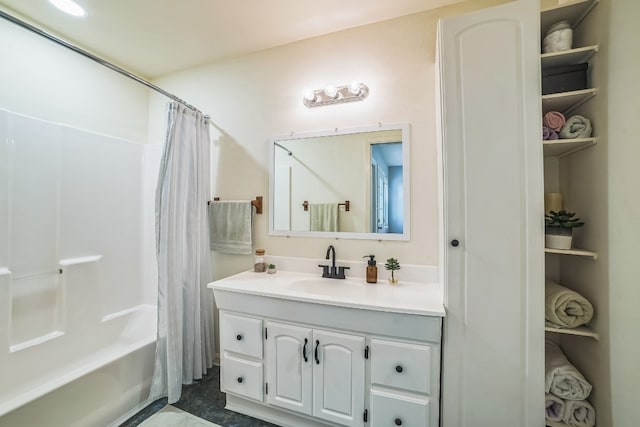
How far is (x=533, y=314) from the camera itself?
1.12 m

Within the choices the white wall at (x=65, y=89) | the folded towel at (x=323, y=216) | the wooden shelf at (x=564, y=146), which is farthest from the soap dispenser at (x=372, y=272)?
the white wall at (x=65, y=89)

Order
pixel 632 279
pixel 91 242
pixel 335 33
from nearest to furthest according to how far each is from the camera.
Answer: pixel 632 279 < pixel 335 33 < pixel 91 242

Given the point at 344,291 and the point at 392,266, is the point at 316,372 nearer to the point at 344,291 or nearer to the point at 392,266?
the point at 344,291

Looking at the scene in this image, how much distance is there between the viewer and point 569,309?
45.3 inches

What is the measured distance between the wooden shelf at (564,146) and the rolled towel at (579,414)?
1.17 metres

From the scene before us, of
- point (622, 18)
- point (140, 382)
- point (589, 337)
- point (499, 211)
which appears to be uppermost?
point (622, 18)

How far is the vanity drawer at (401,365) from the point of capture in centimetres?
120

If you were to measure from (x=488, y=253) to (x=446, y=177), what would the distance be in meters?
0.40

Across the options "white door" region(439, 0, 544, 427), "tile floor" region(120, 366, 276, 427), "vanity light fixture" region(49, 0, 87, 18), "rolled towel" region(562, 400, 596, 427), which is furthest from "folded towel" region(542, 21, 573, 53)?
"vanity light fixture" region(49, 0, 87, 18)

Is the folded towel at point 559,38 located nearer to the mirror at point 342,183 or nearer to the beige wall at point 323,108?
the beige wall at point 323,108

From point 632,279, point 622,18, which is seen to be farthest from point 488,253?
point 622,18

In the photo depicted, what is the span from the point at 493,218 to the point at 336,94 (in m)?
1.27

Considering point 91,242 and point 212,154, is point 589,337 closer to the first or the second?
point 212,154

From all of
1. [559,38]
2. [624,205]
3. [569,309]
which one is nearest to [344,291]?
[569,309]
